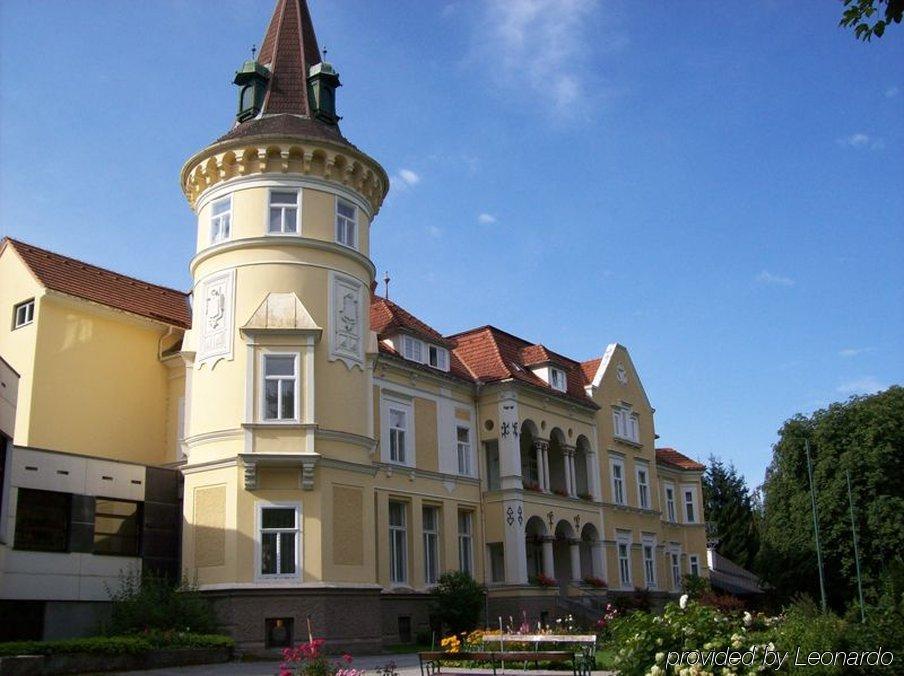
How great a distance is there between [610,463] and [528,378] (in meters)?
7.04

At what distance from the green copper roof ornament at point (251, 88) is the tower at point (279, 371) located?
23cm

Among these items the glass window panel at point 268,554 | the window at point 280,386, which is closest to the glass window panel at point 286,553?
the glass window panel at point 268,554

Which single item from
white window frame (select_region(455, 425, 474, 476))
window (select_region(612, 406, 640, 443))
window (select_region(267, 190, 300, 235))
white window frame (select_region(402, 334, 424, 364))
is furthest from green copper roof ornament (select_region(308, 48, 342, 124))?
window (select_region(612, 406, 640, 443))

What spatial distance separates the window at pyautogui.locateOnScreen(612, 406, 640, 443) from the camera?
141 feet

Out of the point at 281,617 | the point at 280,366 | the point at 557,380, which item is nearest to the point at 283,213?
the point at 280,366

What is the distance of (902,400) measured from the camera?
45.1 meters

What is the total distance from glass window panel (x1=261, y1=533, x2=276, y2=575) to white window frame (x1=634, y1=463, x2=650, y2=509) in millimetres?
23662

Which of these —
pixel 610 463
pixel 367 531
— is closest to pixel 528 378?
pixel 610 463

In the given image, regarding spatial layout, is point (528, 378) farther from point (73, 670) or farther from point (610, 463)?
point (73, 670)

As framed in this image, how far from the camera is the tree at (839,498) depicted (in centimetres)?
4325

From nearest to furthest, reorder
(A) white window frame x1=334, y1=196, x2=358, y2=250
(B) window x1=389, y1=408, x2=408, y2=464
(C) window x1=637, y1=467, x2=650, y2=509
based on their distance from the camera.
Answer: (A) white window frame x1=334, y1=196, x2=358, y2=250 < (B) window x1=389, y1=408, x2=408, y2=464 < (C) window x1=637, y1=467, x2=650, y2=509

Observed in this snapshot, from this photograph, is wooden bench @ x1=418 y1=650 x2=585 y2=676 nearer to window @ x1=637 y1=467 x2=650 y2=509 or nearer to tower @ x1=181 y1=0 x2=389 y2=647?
tower @ x1=181 y1=0 x2=389 y2=647

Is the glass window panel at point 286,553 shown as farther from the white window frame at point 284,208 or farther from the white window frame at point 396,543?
the white window frame at point 284,208

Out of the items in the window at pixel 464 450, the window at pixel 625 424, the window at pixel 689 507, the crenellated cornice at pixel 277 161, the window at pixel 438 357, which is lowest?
the window at pixel 689 507
